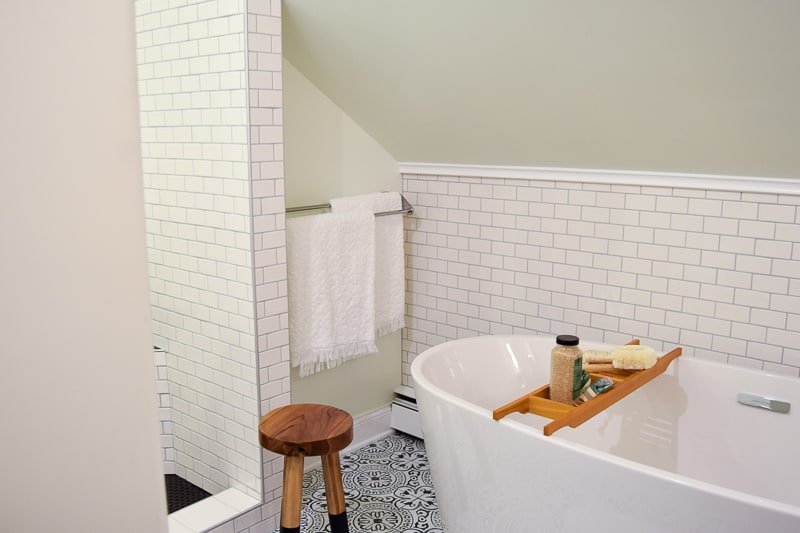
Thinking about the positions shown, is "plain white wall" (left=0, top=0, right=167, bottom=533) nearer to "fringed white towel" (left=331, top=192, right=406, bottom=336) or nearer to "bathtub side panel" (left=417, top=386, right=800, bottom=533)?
"bathtub side panel" (left=417, top=386, right=800, bottom=533)

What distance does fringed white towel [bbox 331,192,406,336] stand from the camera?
334cm

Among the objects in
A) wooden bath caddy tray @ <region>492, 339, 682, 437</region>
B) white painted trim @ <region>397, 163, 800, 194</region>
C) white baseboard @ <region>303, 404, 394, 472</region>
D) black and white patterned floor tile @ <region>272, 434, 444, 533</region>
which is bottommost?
black and white patterned floor tile @ <region>272, 434, 444, 533</region>

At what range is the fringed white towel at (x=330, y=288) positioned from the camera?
9.55 ft

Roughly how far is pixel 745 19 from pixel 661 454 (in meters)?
1.49

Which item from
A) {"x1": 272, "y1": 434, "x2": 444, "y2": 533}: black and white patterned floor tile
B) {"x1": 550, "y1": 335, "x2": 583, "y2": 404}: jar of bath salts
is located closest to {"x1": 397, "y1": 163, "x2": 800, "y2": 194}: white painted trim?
{"x1": 550, "y1": 335, "x2": 583, "y2": 404}: jar of bath salts

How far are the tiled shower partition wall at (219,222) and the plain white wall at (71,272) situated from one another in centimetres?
214

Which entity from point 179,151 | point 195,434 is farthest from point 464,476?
point 179,151

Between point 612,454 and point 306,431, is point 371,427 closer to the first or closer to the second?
point 612,454

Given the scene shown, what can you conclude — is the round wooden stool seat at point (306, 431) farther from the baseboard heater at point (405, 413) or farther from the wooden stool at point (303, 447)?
the baseboard heater at point (405, 413)

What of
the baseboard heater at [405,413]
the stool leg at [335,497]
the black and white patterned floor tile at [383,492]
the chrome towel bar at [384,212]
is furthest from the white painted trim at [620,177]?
the stool leg at [335,497]

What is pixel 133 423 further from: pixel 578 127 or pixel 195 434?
pixel 195 434

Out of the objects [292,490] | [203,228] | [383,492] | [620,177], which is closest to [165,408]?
[203,228]

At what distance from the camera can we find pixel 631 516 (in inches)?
69.6

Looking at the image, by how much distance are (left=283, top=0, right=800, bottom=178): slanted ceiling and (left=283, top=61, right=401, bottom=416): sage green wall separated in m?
0.10
